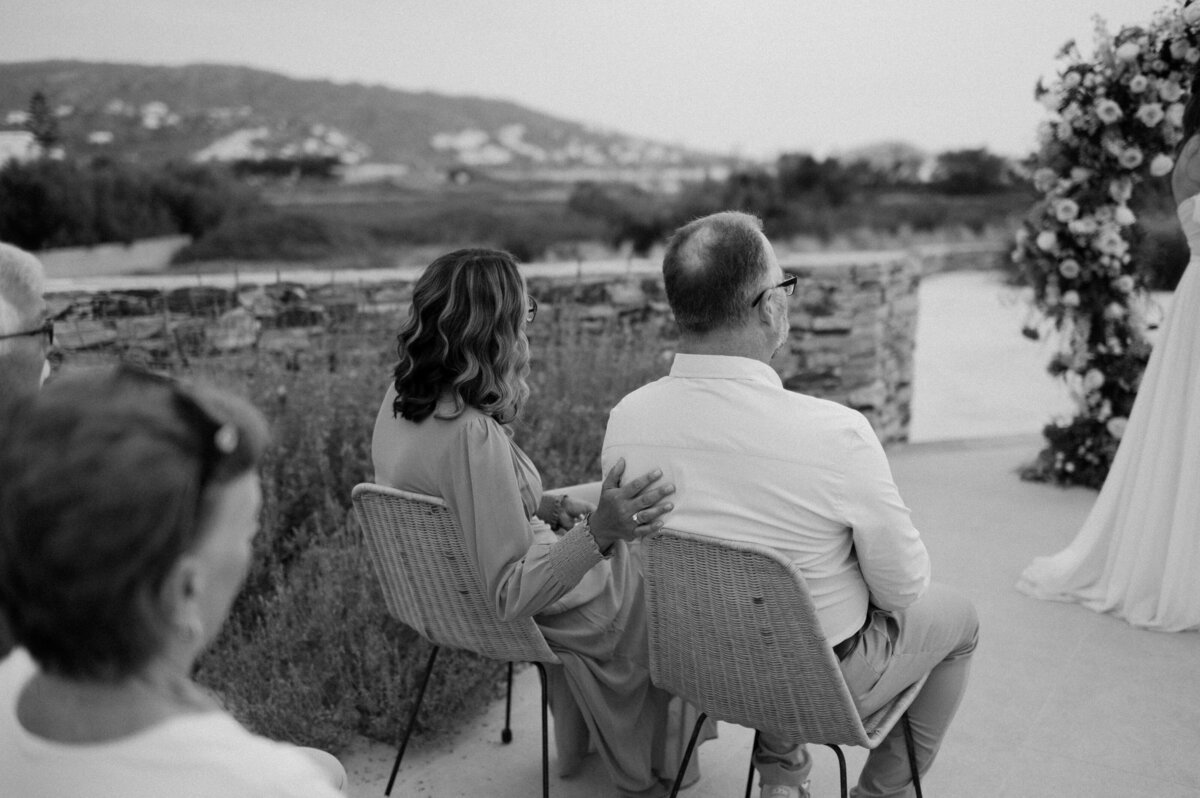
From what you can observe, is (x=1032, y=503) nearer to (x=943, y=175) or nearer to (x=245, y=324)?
(x=245, y=324)

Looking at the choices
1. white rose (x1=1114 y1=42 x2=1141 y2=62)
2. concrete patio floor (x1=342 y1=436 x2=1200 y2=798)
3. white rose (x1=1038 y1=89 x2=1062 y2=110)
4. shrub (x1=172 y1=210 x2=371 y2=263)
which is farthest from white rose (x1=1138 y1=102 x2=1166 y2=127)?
shrub (x1=172 y1=210 x2=371 y2=263)

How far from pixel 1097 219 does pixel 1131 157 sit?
1.18 ft

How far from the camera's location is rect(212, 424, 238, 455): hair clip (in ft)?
2.87

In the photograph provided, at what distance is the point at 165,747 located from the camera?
0.85 m

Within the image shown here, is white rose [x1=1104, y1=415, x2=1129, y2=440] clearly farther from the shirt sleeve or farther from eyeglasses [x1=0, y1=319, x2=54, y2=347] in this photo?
eyeglasses [x1=0, y1=319, x2=54, y2=347]

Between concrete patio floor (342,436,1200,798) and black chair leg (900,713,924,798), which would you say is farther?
concrete patio floor (342,436,1200,798)

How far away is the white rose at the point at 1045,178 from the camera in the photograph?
5.27 meters

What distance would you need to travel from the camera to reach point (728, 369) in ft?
6.60

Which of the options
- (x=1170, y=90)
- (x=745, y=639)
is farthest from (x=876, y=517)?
(x=1170, y=90)

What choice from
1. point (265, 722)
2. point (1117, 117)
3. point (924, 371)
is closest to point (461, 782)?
point (265, 722)

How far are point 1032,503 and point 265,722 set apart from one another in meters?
4.05

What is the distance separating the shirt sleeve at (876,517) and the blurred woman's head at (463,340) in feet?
2.65

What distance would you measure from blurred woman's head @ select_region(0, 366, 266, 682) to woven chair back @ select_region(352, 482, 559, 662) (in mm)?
1225

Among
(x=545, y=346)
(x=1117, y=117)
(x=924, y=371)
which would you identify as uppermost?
(x=1117, y=117)
